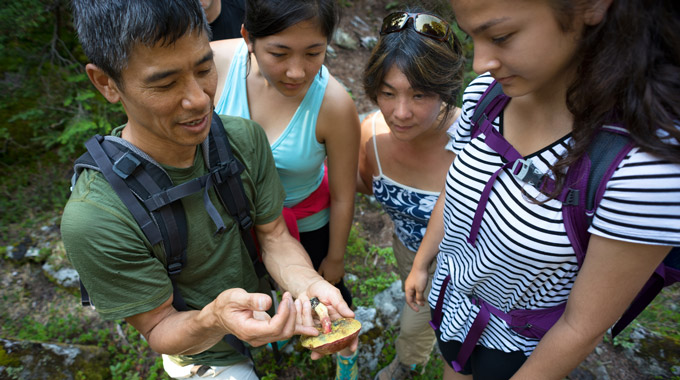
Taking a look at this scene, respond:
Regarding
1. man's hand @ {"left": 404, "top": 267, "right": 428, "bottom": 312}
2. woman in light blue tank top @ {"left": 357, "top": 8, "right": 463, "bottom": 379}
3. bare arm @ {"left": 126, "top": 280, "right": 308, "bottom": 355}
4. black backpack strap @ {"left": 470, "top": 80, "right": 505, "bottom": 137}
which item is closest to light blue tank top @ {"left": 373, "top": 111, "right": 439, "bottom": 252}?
woman in light blue tank top @ {"left": 357, "top": 8, "right": 463, "bottom": 379}

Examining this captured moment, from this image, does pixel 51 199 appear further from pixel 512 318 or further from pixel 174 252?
pixel 512 318

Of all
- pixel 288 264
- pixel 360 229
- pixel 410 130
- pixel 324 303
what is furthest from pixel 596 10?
pixel 360 229

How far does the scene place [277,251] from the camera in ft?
8.09

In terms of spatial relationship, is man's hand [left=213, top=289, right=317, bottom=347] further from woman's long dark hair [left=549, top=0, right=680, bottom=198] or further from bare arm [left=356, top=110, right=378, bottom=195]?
bare arm [left=356, top=110, right=378, bottom=195]

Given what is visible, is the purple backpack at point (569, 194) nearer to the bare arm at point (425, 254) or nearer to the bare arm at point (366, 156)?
the bare arm at point (425, 254)

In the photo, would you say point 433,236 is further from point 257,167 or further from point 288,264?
point 257,167

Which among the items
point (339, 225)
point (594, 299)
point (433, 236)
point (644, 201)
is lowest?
point (339, 225)

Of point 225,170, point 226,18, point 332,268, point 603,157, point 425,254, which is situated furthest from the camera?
point 226,18

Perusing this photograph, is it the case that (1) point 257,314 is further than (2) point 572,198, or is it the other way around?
(1) point 257,314

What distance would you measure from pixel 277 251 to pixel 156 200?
2.96 feet

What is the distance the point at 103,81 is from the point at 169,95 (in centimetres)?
32

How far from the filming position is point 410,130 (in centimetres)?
259

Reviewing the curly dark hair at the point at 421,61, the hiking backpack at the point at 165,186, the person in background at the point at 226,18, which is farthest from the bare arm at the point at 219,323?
the person in background at the point at 226,18

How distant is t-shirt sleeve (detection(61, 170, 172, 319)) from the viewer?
166 centimetres
